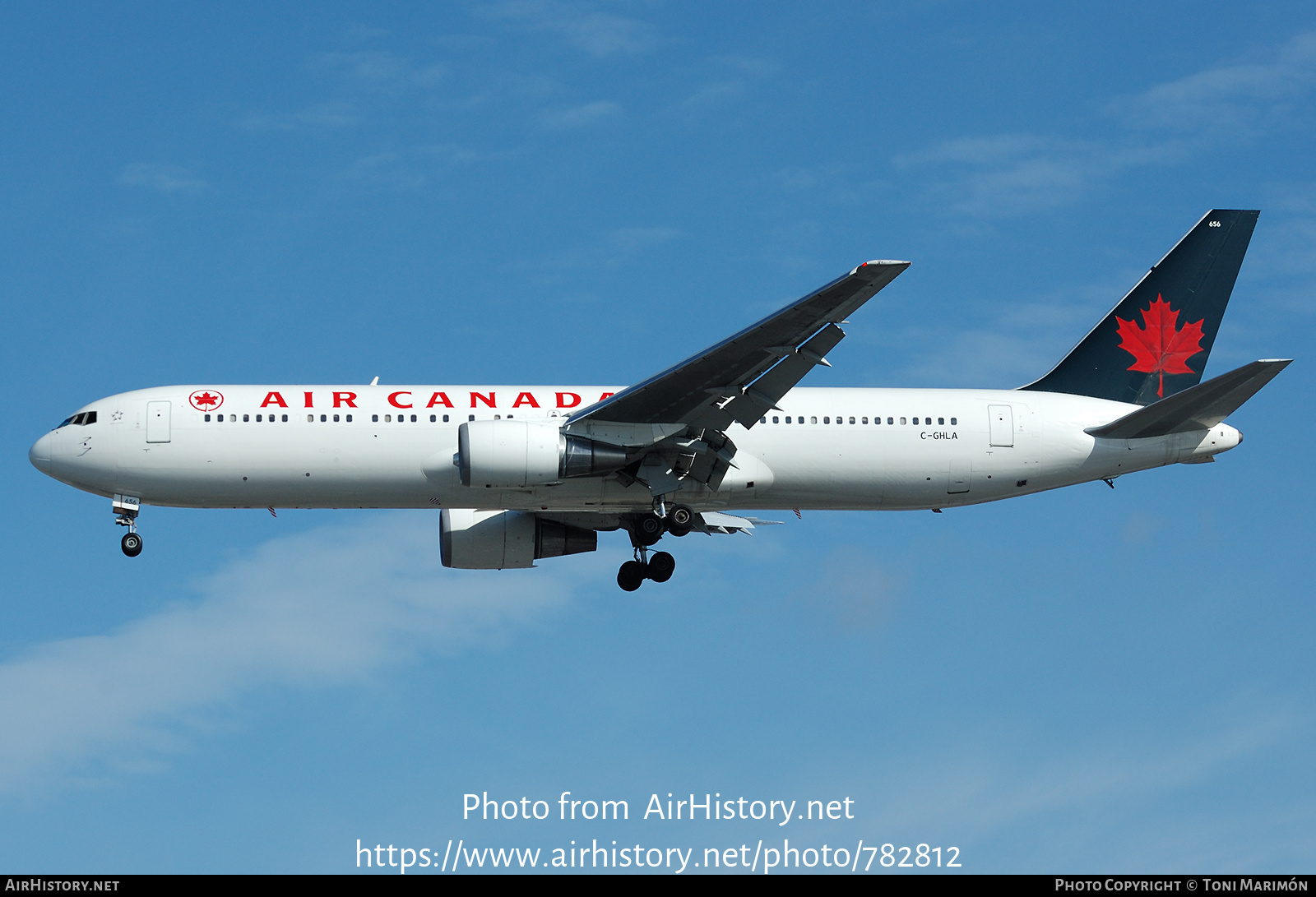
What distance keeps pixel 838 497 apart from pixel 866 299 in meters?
7.56

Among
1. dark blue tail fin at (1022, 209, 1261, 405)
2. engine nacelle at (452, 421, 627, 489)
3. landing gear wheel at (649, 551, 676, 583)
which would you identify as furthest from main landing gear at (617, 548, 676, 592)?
dark blue tail fin at (1022, 209, 1261, 405)

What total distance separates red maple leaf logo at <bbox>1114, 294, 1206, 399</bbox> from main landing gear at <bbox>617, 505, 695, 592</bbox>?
1187 centimetres

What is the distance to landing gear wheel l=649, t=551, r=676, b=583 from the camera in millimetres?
36844

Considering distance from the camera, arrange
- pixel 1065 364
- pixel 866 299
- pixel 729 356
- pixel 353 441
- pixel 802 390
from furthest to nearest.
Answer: pixel 1065 364 < pixel 802 390 < pixel 353 441 < pixel 729 356 < pixel 866 299

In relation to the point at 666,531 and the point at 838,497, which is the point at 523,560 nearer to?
the point at 666,531

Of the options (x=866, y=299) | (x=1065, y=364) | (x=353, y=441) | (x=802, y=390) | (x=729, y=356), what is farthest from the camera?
(x=1065, y=364)

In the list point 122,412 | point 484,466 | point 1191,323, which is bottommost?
point 484,466

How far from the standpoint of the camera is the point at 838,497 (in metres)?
34.5

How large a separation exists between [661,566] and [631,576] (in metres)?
0.79

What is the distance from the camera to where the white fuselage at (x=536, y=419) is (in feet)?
107

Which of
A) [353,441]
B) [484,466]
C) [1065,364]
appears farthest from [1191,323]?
[353,441]

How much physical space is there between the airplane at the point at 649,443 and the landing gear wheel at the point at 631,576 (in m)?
0.04

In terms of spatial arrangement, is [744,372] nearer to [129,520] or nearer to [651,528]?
[651,528]

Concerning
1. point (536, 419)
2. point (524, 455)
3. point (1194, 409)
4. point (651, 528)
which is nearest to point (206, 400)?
point (536, 419)
